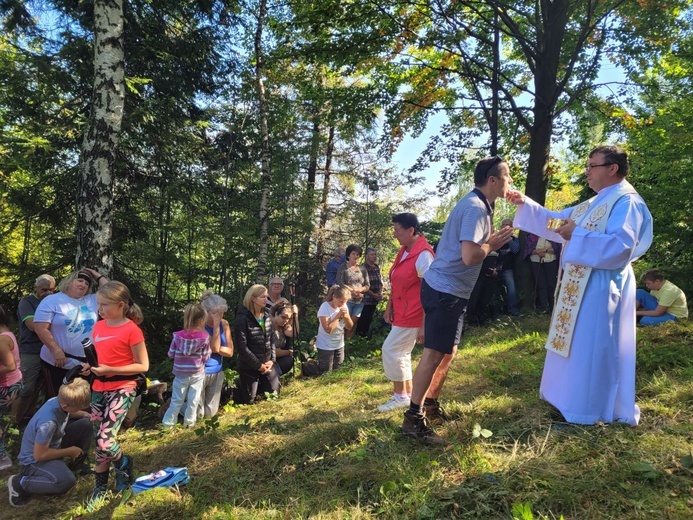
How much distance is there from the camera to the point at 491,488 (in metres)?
2.38

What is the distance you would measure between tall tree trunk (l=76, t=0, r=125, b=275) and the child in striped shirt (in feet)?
6.11

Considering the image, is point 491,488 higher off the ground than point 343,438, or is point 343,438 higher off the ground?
point 491,488

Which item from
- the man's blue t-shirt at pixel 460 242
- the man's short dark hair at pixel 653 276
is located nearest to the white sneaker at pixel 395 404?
the man's blue t-shirt at pixel 460 242

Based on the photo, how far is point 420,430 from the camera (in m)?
3.10

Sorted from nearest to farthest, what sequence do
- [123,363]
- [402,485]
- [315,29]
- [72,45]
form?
[402,485]
[123,363]
[72,45]
[315,29]

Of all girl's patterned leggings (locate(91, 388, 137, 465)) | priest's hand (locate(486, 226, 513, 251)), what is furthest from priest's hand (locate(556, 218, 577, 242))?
girl's patterned leggings (locate(91, 388, 137, 465))

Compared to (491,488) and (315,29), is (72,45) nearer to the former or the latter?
(315,29)

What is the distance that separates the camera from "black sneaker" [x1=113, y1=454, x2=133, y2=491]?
3.23 m

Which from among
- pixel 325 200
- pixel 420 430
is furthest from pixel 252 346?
pixel 325 200

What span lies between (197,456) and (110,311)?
4.63 ft

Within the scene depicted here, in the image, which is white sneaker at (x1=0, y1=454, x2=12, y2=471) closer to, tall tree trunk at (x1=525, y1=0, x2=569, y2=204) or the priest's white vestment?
the priest's white vestment

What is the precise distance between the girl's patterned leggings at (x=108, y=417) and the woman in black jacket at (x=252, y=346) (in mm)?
2009

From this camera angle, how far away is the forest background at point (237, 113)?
24.1 ft

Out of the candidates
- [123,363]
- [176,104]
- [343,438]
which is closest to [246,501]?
[343,438]
